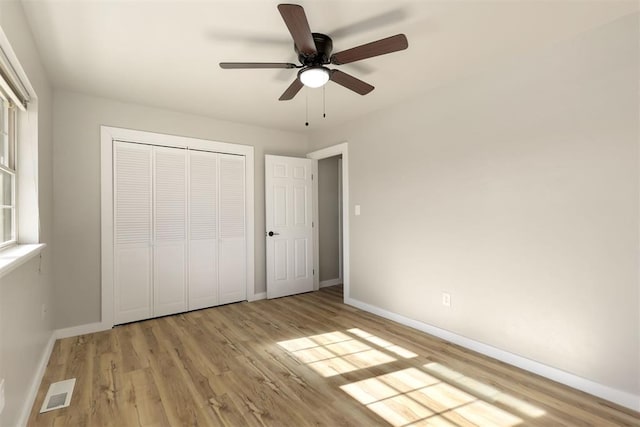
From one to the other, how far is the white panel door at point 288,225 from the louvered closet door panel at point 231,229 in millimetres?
362

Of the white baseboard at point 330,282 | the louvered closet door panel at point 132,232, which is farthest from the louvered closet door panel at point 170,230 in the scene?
the white baseboard at point 330,282

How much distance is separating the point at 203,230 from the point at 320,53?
8.94 ft

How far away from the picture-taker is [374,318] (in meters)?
3.60

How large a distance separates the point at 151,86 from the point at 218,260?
2.17 metres

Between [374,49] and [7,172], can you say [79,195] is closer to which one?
[7,172]

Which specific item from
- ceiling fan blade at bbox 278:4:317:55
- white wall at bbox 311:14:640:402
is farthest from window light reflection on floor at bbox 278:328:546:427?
ceiling fan blade at bbox 278:4:317:55

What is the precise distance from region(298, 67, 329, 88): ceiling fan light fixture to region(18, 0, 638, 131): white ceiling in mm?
276

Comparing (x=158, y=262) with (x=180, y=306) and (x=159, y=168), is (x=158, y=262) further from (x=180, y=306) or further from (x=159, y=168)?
(x=159, y=168)

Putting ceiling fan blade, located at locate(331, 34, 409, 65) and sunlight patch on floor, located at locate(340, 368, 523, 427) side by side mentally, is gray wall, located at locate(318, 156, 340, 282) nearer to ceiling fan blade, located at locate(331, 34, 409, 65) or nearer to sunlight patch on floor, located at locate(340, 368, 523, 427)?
sunlight patch on floor, located at locate(340, 368, 523, 427)

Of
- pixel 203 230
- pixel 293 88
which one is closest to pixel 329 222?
pixel 203 230

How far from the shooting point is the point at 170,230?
374 centimetres

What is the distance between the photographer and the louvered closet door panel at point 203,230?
389cm

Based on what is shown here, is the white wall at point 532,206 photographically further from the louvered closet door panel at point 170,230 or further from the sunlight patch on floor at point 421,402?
the louvered closet door panel at point 170,230

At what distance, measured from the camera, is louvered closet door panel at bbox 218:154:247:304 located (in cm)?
412
